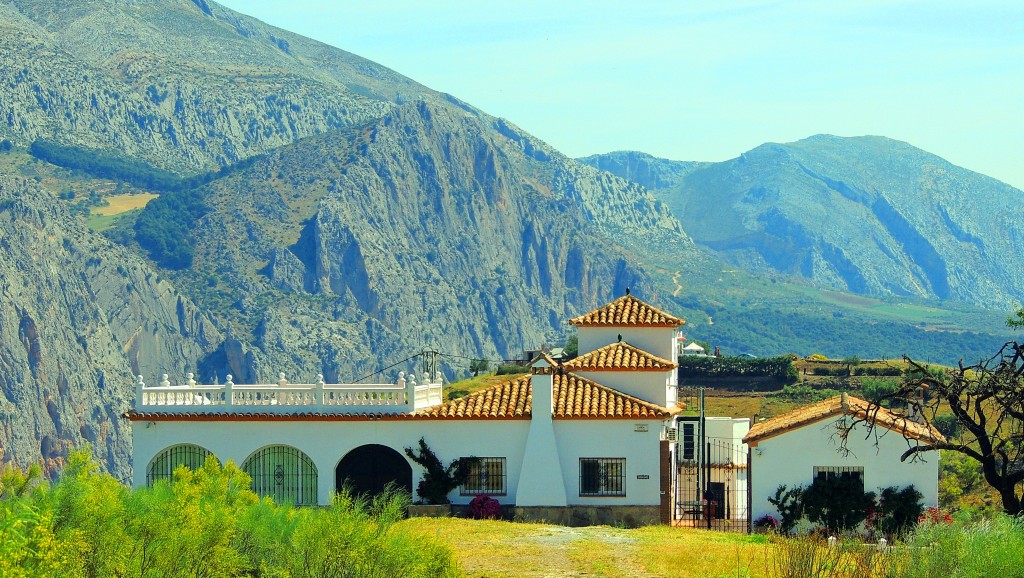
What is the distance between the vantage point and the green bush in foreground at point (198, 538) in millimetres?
28188

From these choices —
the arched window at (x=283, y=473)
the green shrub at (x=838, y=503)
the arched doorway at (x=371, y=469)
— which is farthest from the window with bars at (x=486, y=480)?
the green shrub at (x=838, y=503)

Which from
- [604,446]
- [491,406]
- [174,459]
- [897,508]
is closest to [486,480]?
[491,406]

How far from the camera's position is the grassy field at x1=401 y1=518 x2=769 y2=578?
3319 cm

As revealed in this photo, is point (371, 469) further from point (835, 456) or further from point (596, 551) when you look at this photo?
point (835, 456)

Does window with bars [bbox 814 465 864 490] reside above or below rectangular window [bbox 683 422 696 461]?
below

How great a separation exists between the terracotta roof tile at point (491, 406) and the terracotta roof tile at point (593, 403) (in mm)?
1008

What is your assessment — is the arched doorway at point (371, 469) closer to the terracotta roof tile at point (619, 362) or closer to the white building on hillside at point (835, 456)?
the terracotta roof tile at point (619, 362)

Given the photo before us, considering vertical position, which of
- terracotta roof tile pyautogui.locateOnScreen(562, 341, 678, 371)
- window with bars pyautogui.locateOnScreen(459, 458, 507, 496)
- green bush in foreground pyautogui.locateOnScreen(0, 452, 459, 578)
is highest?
terracotta roof tile pyautogui.locateOnScreen(562, 341, 678, 371)

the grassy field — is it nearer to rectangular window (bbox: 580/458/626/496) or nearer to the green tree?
the green tree

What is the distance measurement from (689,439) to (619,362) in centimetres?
1263

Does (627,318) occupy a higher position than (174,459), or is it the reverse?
(627,318)

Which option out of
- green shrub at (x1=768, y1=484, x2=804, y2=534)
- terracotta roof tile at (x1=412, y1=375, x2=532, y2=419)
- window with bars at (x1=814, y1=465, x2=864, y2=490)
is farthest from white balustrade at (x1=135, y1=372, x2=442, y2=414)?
window with bars at (x1=814, y1=465, x2=864, y2=490)

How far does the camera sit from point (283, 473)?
158 ft

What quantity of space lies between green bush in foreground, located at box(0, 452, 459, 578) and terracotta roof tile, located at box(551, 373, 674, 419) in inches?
584
